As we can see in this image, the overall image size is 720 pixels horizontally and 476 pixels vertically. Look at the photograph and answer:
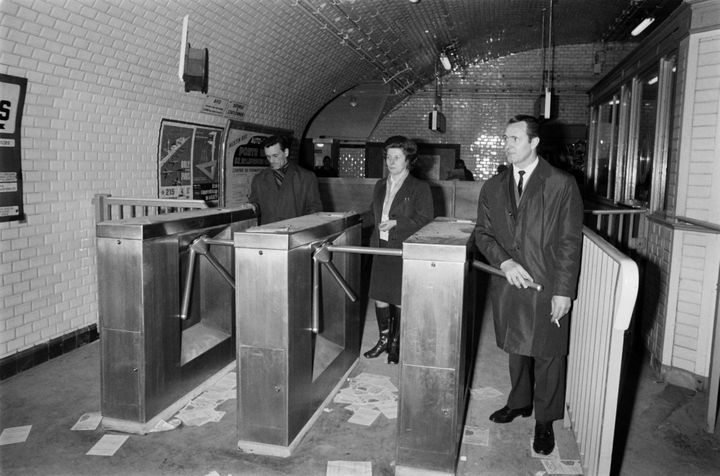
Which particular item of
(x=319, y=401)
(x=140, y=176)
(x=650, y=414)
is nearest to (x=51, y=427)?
Result: (x=319, y=401)

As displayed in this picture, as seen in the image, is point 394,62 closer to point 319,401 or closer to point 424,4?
point 424,4

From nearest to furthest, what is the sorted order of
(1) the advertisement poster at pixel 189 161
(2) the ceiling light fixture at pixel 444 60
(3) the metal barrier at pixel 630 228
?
(3) the metal barrier at pixel 630 228 < (1) the advertisement poster at pixel 189 161 < (2) the ceiling light fixture at pixel 444 60

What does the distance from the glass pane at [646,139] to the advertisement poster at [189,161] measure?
15.2ft

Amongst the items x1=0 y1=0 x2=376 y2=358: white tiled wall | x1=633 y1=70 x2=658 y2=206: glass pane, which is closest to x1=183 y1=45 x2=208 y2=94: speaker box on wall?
x1=0 y1=0 x2=376 y2=358: white tiled wall

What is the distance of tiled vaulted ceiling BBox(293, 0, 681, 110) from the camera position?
6.75 meters

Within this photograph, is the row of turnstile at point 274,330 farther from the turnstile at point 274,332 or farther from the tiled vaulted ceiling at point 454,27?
the tiled vaulted ceiling at point 454,27

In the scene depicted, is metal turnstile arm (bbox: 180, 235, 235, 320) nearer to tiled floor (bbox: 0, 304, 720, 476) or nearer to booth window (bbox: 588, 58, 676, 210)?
tiled floor (bbox: 0, 304, 720, 476)

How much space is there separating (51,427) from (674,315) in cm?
413

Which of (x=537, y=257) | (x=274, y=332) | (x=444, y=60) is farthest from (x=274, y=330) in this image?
(x=444, y=60)

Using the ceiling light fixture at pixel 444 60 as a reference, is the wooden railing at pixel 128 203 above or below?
below

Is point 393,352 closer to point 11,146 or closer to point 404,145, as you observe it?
point 404,145

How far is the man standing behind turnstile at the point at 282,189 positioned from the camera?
4418 mm

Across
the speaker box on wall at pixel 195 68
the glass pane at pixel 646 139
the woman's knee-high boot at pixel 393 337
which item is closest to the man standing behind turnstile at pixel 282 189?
the woman's knee-high boot at pixel 393 337

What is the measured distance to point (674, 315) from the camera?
13.2ft
